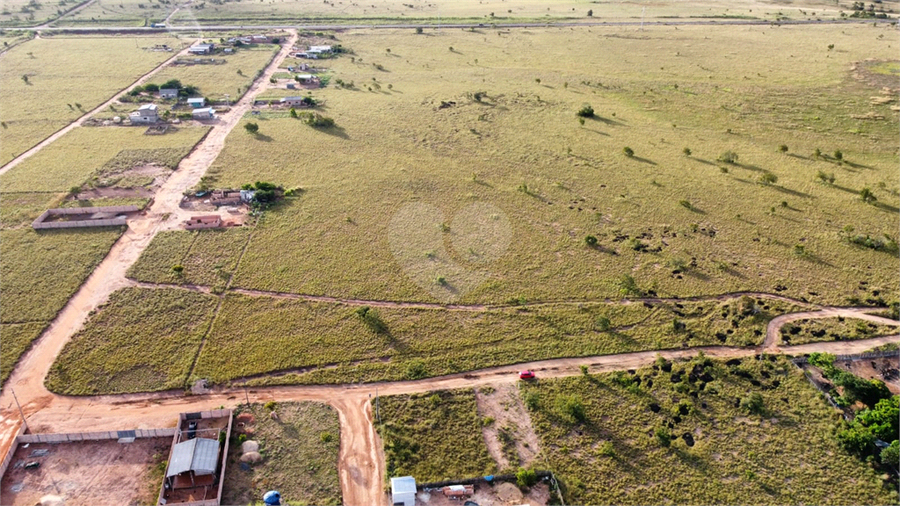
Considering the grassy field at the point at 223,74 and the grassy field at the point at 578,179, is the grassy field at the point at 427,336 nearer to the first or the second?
the grassy field at the point at 578,179

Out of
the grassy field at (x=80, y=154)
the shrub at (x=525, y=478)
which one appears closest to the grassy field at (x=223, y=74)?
the grassy field at (x=80, y=154)

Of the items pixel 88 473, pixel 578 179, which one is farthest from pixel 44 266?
pixel 578 179

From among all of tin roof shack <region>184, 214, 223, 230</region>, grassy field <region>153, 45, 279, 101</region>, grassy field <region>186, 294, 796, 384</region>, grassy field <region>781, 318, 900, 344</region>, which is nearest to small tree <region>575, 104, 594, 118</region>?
grassy field <region>186, 294, 796, 384</region>

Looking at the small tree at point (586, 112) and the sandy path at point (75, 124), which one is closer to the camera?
the sandy path at point (75, 124)

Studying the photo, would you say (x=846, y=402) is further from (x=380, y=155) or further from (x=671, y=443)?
(x=380, y=155)

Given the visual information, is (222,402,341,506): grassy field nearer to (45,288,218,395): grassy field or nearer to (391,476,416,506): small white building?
(391,476,416,506): small white building

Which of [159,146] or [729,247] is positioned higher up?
[159,146]

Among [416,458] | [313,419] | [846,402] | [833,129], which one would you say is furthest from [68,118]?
[833,129]
